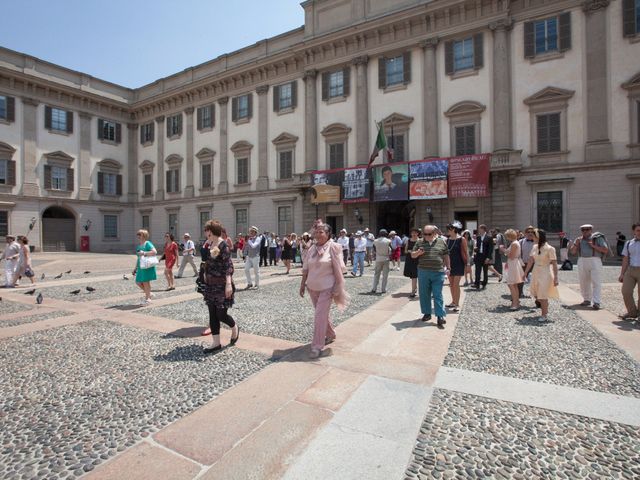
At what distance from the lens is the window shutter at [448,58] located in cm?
2136

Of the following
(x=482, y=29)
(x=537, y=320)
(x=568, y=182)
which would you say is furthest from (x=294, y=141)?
(x=537, y=320)

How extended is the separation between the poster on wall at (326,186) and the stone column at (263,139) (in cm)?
490

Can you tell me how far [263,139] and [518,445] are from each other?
1083 inches

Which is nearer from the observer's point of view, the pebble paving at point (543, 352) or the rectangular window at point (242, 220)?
the pebble paving at point (543, 352)

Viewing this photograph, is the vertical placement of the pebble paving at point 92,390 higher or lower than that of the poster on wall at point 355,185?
lower

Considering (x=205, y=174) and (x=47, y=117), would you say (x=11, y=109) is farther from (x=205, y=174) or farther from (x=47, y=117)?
(x=205, y=174)

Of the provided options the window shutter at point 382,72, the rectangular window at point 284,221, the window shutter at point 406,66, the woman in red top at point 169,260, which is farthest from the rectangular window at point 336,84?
the woman in red top at point 169,260

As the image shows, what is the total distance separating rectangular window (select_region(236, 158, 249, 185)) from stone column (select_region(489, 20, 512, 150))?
17.9m

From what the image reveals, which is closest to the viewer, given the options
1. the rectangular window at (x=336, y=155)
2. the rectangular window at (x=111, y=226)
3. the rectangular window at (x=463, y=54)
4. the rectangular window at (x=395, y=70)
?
the rectangular window at (x=463, y=54)

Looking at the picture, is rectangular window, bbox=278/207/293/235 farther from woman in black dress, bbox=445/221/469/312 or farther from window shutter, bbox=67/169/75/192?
woman in black dress, bbox=445/221/469/312

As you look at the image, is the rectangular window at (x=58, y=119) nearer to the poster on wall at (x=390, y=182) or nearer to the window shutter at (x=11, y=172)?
the window shutter at (x=11, y=172)

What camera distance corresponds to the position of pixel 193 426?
2879 mm

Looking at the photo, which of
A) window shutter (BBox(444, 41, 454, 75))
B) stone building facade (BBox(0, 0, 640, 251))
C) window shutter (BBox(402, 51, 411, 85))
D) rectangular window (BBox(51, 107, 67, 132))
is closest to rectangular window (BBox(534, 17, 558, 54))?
stone building facade (BBox(0, 0, 640, 251))

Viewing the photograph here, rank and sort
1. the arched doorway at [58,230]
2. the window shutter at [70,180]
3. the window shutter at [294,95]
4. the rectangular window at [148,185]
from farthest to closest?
the rectangular window at [148,185]
the window shutter at [70,180]
the arched doorway at [58,230]
the window shutter at [294,95]
